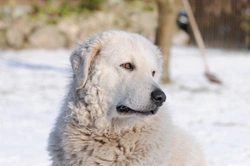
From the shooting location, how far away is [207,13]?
2447 centimetres

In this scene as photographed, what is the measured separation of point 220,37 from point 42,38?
891 cm

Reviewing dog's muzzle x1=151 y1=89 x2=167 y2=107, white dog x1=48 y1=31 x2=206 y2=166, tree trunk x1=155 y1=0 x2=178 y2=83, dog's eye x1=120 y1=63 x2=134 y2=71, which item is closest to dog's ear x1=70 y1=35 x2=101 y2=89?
white dog x1=48 y1=31 x2=206 y2=166

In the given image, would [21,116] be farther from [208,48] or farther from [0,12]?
[208,48]

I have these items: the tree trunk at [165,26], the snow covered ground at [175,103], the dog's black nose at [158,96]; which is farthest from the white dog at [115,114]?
the tree trunk at [165,26]

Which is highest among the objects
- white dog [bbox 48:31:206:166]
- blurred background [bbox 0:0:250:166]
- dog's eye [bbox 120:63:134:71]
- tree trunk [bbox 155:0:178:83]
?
dog's eye [bbox 120:63:134:71]

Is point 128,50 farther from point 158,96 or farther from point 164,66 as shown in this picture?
point 164,66

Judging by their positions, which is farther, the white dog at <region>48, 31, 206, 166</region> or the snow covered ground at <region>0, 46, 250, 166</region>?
the snow covered ground at <region>0, 46, 250, 166</region>

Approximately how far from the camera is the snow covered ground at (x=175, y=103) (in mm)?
6570

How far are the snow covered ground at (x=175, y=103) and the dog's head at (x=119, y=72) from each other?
0.42m

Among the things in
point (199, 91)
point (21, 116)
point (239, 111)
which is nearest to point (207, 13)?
point (199, 91)

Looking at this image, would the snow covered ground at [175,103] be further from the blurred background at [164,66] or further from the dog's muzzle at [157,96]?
the dog's muzzle at [157,96]

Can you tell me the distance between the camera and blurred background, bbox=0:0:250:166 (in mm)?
7359

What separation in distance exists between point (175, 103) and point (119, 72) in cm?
737

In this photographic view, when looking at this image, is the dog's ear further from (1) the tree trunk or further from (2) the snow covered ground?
(1) the tree trunk
